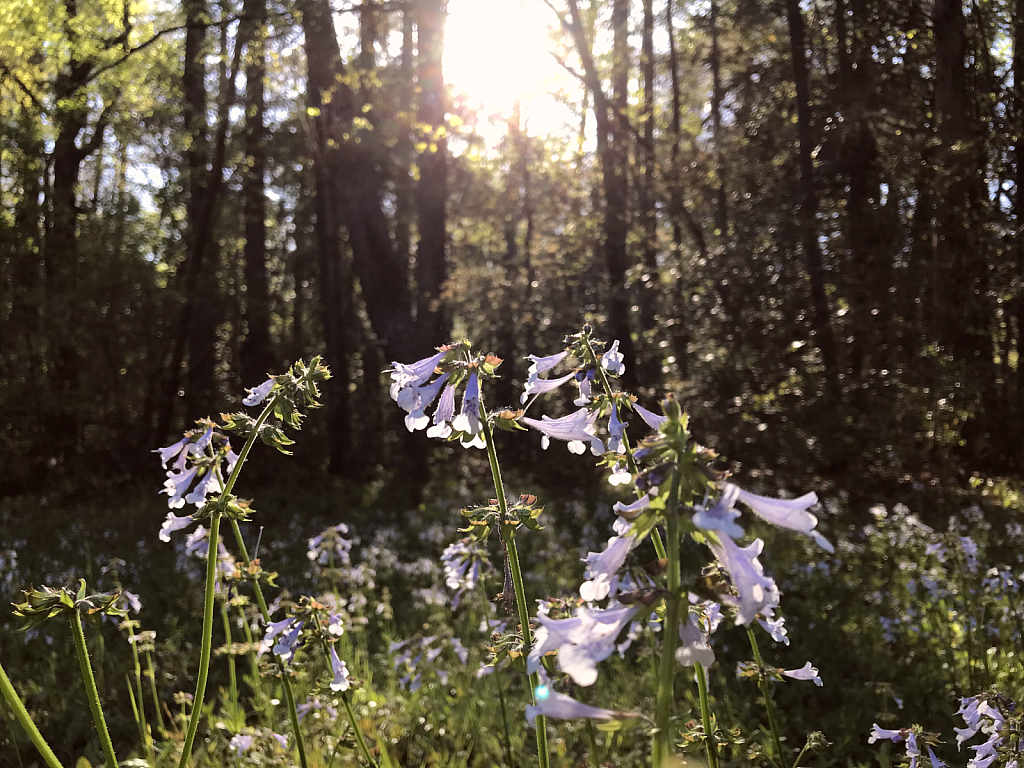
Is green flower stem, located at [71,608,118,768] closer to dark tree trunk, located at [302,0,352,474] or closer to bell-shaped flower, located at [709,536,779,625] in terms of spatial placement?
bell-shaped flower, located at [709,536,779,625]

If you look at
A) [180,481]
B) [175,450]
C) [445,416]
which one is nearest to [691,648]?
[445,416]

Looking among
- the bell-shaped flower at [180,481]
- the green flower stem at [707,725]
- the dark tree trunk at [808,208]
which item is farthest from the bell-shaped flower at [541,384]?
the dark tree trunk at [808,208]

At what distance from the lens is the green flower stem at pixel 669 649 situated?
89 centimetres

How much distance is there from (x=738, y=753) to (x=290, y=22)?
14509mm

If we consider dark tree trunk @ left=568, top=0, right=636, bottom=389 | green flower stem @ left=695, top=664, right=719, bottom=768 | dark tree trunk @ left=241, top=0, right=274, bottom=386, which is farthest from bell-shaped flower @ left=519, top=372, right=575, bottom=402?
dark tree trunk @ left=241, top=0, right=274, bottom=386

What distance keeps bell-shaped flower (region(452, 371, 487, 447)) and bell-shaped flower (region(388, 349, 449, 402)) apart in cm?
13

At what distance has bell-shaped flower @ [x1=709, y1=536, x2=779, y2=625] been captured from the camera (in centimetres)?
96

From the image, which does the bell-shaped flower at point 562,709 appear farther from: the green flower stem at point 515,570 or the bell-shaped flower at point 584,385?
the bell-shaped flower at point 584,385

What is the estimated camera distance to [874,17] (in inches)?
418

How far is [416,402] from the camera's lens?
1.60m

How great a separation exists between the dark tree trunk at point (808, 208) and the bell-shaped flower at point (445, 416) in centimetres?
989

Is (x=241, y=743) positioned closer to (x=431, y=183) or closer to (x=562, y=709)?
(x=562, y=709)

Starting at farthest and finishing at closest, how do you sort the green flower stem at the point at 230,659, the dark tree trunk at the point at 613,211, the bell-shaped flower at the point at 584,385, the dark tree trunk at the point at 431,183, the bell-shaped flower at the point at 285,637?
the dark tree trunk at the point at 431,183, the dark tree trunk at the point at 613,211, the green flower stem at the point at 230,659, the bell-shaped flower at the point at 285,637, the bell-shaped flower at the point at 584,385

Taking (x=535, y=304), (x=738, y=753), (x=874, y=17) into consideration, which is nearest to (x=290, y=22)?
(x=535, y=304)
